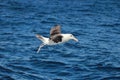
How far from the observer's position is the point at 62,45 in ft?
92.6

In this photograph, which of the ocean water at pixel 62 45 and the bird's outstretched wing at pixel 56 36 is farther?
the ocean water at pixel 62 45

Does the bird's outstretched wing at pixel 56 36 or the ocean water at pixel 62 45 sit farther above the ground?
the ocean water at pixel 62 45

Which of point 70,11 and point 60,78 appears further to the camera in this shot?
point 70,11

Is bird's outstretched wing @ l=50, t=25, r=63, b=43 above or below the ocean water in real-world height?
below

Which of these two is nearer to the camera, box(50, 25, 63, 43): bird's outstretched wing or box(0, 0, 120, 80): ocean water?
box(50, 25, 63, 43): bird's outstretched wing

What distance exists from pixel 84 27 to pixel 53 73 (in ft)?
34.2

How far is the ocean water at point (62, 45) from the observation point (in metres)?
23.0

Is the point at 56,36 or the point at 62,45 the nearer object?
the point at 56,36

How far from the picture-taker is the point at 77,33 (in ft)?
101

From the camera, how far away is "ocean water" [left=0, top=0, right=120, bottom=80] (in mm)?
23031

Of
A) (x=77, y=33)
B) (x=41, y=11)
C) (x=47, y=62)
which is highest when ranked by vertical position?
(x=41, y=11)

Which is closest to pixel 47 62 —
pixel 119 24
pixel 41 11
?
pixel 119 24

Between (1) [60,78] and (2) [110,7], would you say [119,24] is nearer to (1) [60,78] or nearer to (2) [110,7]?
(2) [110,7]

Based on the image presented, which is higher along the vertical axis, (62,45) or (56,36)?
(62,45)
